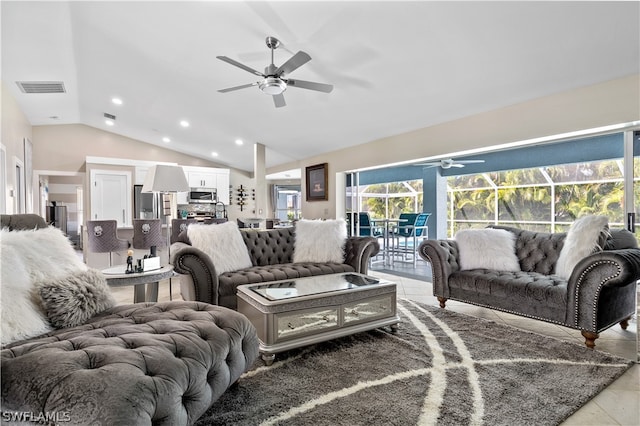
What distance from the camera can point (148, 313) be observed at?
1719 mm

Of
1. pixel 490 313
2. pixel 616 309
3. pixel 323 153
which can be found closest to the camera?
pixel 616 309

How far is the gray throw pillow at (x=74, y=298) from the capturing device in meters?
1.52

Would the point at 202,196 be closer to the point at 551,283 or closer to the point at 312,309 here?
the point at 312,309

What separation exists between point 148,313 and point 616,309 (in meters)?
3.32

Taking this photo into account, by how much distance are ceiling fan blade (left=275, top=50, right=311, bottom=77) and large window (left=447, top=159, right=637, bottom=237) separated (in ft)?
14.9

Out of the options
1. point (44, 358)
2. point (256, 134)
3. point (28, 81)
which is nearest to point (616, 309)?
point (44, 358)

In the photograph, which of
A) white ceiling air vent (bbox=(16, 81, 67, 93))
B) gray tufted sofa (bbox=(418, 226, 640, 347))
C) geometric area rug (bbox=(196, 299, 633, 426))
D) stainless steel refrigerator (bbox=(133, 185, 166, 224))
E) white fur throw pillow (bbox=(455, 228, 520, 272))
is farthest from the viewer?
stainless steel refrigerator (bbox=(133, 185, 166, 224))

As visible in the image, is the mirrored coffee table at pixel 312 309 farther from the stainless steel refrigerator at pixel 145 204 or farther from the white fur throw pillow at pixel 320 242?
the stainless steel refrigerator at pixel 145 204

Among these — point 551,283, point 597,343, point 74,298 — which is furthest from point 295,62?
point 597,343

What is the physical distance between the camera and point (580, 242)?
278cm

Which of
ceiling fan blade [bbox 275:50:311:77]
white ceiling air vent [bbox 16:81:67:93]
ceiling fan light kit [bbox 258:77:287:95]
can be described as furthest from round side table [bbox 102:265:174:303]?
white ceiling air vent [bbox 16:81:67:93]

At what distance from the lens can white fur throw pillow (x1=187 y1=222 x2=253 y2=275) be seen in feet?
10.4

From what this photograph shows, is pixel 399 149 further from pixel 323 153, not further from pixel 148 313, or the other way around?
pixel 148 313

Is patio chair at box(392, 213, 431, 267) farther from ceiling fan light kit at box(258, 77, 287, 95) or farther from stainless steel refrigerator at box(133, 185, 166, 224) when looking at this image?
stainless steel refrigerator at box(133, 185, 166, 224)
